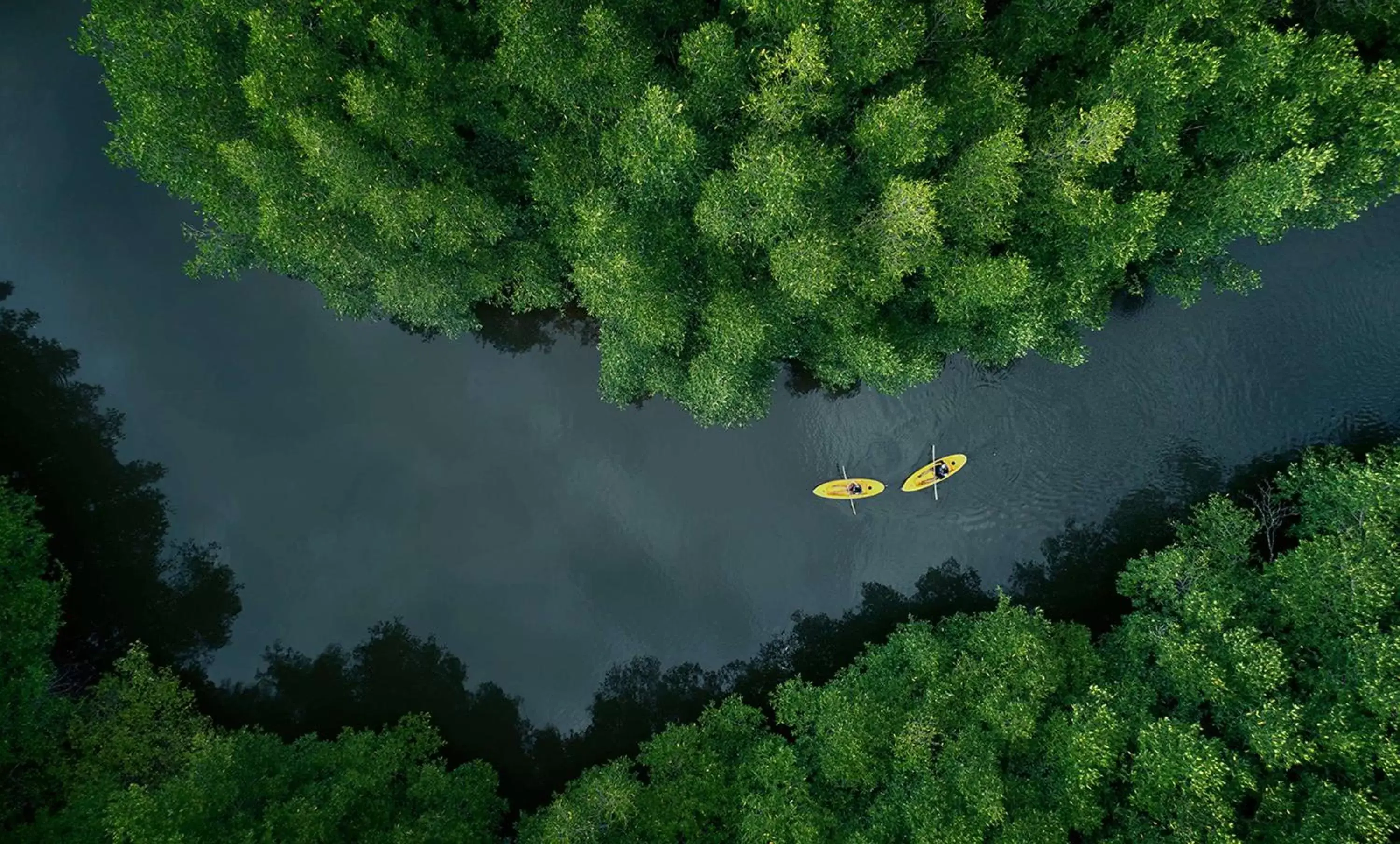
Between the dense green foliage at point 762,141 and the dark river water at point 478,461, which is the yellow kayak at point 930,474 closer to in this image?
the dark river water at point 478,461

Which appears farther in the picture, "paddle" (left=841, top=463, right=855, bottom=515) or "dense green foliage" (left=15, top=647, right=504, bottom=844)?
"paddle" (left=841, top=463, right=855, bottom=515)

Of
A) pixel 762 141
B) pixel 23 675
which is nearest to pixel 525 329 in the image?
pixel 762 141

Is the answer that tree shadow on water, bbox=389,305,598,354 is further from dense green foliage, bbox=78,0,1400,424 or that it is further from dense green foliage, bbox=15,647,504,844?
dense green foliage, bbox=15,647,504,844

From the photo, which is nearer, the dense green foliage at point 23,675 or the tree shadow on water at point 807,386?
the dense green foliage at point 23,675

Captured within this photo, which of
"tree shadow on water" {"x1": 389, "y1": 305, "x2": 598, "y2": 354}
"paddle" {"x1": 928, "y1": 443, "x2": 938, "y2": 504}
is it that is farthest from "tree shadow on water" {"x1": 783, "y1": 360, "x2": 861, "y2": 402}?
"tree shadow on water" {"x1": 389, "y1": 305, "x2": 598, "y2": 354}

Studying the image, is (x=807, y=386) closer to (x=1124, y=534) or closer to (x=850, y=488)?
(x=850, y=488)

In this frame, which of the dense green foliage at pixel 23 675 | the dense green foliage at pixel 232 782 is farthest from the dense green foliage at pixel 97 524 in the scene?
the dense green foliage at pixel 23 675
